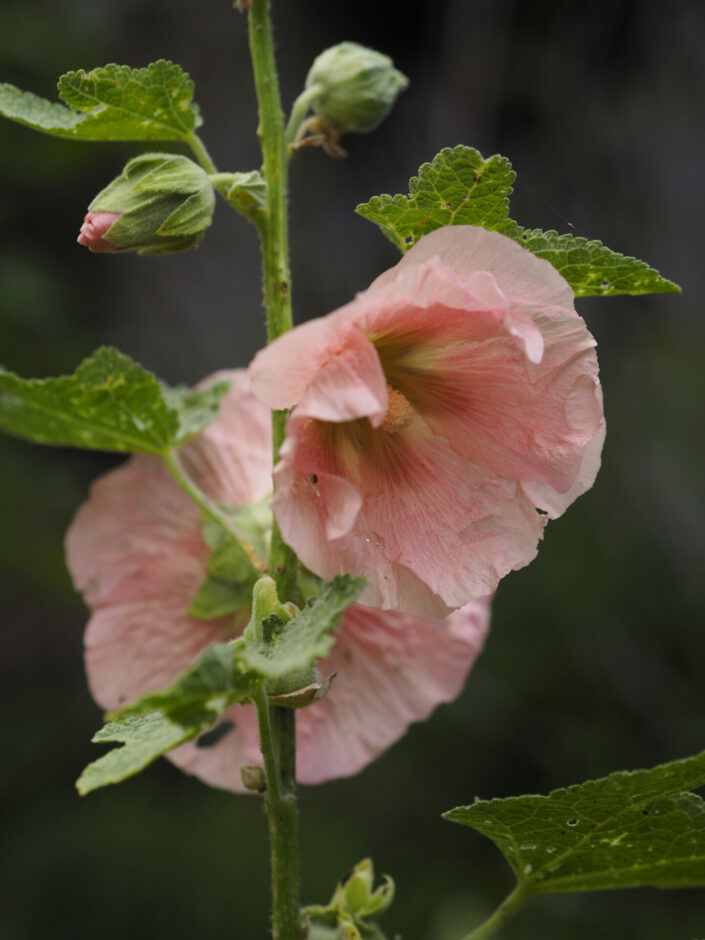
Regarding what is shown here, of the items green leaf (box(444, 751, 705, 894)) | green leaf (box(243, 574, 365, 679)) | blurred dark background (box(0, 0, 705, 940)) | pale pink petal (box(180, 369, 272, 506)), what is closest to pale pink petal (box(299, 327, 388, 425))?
→ green leaf (box(243, 574, 365, 679))

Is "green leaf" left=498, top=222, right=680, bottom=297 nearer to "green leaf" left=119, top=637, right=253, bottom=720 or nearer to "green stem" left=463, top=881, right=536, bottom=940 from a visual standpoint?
"green leaf" left=119, top=637, right=253, bottom=720

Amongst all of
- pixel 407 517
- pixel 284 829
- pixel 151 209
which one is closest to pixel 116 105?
pixel 151 209

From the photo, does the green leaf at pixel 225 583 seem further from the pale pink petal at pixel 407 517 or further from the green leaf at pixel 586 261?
the green leaf at pixel 586 261

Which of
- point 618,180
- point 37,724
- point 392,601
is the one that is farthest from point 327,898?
point 618,180

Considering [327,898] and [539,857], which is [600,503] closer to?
[327,898]

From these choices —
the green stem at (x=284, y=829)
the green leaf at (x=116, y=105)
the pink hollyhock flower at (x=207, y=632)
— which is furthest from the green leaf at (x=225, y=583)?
the green leaf at (x=116, y=105)

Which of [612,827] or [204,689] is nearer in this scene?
[204,689]

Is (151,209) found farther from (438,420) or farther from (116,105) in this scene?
(438,420)
